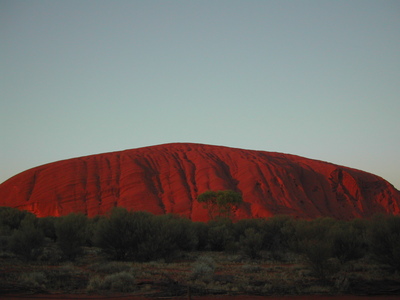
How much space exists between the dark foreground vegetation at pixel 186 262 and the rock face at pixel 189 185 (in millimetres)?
33236

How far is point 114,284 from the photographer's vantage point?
11.5 meters

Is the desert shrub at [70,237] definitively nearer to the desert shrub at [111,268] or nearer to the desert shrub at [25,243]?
the desert shrub at [25,243]

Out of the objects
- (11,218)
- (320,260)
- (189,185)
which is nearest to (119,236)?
(320,260)

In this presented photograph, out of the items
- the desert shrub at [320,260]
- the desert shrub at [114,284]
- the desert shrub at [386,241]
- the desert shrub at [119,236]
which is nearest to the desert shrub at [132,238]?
the desert shrub at [119,236]

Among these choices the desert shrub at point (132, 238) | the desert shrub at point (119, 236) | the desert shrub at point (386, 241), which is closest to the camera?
the desert shrub at point (386, 241)

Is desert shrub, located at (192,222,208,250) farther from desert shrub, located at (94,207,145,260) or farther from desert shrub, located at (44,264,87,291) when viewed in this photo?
desert shrub, located at (44,264,87,291)

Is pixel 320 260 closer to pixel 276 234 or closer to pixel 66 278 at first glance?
pixel 66 278

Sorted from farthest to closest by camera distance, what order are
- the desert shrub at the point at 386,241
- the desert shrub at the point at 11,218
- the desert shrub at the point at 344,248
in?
the desert shrub at the point at 11,218 < the desert shrub at the point at 344,248 < the desert shrub at the point at 386,241

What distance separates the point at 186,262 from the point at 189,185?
145 feet

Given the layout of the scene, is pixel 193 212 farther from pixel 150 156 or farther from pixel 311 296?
pixel 311 296

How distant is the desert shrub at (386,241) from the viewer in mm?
14264

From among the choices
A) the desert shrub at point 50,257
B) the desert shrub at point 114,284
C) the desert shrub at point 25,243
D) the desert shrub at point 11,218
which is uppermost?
the desert shrub at point 11,218

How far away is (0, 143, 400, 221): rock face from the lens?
5716cm

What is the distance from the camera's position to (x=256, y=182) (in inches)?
2500
